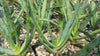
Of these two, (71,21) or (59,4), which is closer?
(71,21)

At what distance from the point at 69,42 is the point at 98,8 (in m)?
0.33

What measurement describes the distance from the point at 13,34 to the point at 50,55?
0.26 m

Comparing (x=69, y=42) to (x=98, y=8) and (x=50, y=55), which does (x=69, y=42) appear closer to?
(x=50, y=55)

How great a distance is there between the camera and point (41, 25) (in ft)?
2.92

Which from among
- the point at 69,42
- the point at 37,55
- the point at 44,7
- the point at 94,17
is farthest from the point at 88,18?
the point at 37,55

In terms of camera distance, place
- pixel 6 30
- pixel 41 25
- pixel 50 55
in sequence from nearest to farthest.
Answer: pixel 6 30
pixel 50 55
pixel 41 25

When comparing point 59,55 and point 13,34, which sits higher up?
point 13,34

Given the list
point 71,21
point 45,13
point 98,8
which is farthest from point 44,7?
point 98,8

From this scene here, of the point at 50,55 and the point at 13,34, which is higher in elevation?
the point at 13,34

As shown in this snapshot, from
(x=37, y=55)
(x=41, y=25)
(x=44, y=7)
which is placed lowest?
(x=37, y=55)

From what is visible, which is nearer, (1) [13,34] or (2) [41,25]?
(1) [13,34]

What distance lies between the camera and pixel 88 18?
0.86 metres

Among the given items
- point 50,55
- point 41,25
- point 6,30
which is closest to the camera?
point 6,30

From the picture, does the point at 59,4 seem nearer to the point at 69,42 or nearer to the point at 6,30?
the point at 69,42
